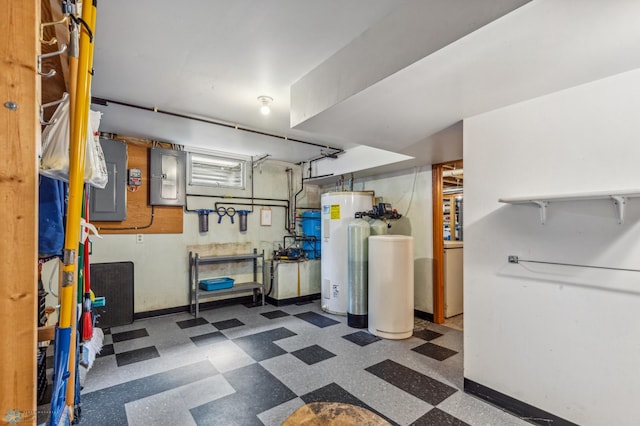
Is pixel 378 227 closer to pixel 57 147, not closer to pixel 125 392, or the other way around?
pixel 125 392

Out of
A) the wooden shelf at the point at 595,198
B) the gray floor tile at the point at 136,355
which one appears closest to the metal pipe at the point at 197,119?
the gray floor tile at the point at 136,355

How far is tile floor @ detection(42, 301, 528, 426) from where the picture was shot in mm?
2047

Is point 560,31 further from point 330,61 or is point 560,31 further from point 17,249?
point 17,249

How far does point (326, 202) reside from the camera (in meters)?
4.55

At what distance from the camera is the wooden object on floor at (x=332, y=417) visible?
3.52 feet

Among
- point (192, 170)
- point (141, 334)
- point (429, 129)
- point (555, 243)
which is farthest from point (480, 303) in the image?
point (192, 170)

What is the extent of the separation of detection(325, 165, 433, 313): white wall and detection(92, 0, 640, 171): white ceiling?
59.2 inches

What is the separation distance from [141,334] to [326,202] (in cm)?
294

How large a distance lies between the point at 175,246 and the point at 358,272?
271 centimetres

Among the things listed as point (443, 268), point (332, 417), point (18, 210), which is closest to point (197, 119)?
point (18, 210)

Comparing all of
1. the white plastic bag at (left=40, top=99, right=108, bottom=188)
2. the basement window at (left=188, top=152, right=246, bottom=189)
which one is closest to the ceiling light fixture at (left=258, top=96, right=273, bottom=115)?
the white plastic bag at (left=40, top=99, right=108, bottom=188)

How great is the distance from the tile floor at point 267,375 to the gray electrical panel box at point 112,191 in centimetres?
146

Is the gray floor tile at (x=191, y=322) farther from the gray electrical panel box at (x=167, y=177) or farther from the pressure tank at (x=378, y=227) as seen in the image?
the pressure tank at (x=378, y=227)

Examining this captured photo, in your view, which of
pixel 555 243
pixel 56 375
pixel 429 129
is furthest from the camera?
pixel 429 129
